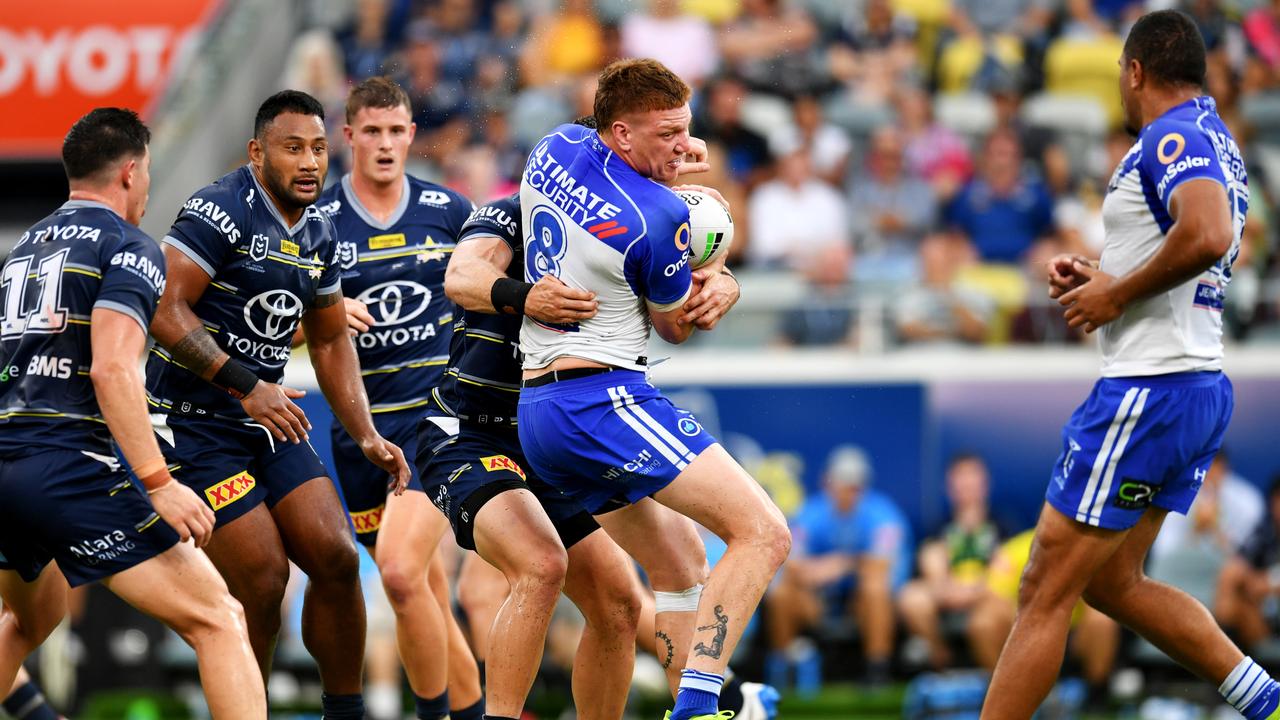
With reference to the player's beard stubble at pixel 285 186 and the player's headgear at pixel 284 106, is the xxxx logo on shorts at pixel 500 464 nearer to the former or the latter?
the player's beard stubble at pixel 285 186

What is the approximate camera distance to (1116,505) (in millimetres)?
6523

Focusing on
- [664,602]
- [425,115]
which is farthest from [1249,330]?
[664,602]

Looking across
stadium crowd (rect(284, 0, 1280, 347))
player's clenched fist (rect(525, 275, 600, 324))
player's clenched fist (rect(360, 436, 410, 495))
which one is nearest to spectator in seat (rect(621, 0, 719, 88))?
stadium crowd (rect(284, 0, 1280, 347))

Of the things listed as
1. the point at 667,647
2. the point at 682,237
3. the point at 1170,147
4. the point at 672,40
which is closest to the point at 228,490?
the point at 667,647

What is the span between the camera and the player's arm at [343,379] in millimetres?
7594

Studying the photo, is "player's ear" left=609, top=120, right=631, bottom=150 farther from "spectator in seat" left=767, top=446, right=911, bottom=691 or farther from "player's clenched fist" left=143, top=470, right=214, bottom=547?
"spectator in seat" left=767, top=446, right=911, bottom=691

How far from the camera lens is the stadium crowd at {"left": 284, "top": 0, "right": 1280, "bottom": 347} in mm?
13891

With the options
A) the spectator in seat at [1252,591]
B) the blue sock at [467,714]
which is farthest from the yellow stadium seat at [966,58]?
the blue sock at [467,714]

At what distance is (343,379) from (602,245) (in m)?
1.97

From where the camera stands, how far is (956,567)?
13484mm

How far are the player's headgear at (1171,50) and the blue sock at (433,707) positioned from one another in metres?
4.57

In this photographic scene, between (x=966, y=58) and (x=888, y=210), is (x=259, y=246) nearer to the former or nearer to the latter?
(x=888, y=210)

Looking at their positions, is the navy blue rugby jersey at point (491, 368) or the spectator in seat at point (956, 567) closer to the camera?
the navy blue rugby jersey at point (491, 368)

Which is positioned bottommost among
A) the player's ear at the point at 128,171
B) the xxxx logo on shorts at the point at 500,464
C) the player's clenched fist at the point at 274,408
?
the xxxx logo on shorts at the point at 500,464
